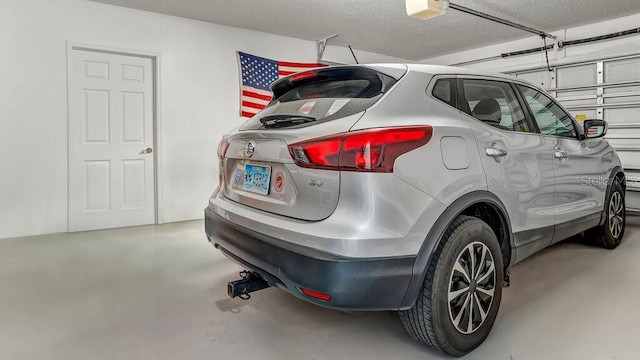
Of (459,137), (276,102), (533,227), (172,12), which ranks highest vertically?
(172,12)

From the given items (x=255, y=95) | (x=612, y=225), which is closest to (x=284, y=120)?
(x=612, y=225)

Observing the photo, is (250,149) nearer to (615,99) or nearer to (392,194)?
(392,194)

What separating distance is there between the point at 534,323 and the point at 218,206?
72.3 inches

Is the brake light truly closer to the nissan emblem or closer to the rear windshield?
the rear windshield

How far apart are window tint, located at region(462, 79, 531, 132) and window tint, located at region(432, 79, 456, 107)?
109 mm

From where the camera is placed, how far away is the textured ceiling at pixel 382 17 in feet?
14.7

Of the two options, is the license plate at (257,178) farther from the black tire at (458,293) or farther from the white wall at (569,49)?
the white wall at (569,49)

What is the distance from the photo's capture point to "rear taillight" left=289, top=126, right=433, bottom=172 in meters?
1.46

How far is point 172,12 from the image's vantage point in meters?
4.79

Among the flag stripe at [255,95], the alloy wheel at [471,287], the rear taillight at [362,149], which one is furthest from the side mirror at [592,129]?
the flag stripe at [255,95]

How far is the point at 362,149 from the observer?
4.80 feet

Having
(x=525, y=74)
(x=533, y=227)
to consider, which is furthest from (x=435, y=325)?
(x=525, y=74)

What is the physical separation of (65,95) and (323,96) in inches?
148

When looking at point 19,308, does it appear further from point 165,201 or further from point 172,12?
point 172,12
